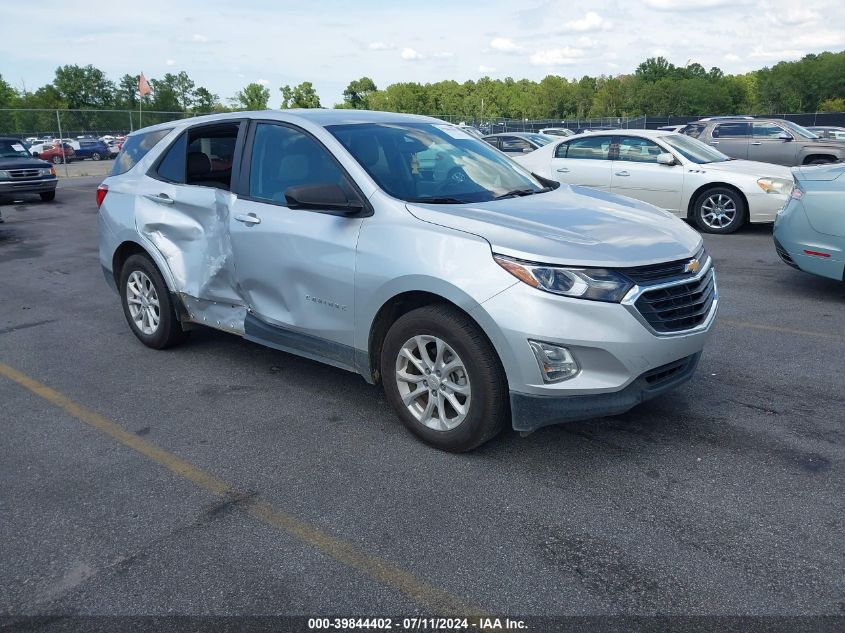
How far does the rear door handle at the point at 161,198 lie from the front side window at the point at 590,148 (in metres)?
8.61

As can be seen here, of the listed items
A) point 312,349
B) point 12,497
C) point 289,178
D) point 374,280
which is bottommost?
point 12,497

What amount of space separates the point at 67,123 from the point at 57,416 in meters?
35.1

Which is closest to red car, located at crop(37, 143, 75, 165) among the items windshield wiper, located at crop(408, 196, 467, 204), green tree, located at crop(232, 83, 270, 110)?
windshield wiper, located at crop(408, 196, 467, 204)

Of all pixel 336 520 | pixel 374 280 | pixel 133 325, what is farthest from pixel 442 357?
pixel 133 325

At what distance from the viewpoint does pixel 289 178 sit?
15.9 ft

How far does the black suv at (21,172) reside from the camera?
17.8 meters

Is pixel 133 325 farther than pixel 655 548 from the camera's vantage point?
Yes

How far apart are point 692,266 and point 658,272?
33cm

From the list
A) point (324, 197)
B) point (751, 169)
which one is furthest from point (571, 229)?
point (751, 169)

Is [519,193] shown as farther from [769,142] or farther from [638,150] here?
[769,142]

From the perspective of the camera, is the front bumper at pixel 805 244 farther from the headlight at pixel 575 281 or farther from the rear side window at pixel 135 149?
the rear side window at pixel 135 149

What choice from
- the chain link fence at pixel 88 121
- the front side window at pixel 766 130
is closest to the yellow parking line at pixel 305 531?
the front side window at pixel 766 130

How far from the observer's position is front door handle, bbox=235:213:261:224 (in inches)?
191

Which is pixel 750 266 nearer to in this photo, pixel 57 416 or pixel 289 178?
pixel 289 178
